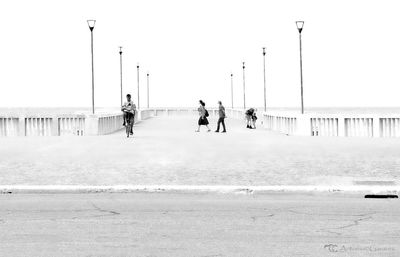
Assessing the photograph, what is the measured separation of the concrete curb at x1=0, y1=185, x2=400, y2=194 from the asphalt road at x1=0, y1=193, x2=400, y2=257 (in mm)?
151

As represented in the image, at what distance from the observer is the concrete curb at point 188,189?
11805 millimetres

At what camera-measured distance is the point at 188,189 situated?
12.1 metres

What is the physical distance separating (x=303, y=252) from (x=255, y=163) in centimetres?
965

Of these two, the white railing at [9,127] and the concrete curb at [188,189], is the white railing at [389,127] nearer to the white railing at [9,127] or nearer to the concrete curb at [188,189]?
the white railing at [9,127]

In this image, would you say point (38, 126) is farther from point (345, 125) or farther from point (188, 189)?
point (188, 189)

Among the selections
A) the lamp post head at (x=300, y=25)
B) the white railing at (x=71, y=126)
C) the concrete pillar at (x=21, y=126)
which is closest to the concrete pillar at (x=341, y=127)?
the lamp post head at (x=300, y=25)

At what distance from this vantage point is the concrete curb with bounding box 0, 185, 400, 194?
1180 cm

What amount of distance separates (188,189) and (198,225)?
11.8 ft

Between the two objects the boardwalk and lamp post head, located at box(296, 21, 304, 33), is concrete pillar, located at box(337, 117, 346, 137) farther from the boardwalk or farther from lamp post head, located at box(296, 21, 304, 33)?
the boardwalk

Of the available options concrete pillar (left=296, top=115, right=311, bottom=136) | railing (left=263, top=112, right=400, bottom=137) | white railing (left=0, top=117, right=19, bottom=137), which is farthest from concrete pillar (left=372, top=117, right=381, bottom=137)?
white railing (left=0, top=117, right=19, bottom=137)

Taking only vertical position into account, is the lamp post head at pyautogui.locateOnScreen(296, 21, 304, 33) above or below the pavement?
above

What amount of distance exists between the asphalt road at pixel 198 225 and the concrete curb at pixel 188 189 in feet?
0.50

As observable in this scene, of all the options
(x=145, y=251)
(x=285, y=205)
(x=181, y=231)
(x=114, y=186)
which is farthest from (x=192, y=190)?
(x=145, y=251)

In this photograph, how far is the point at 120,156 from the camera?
1894 centimetres
